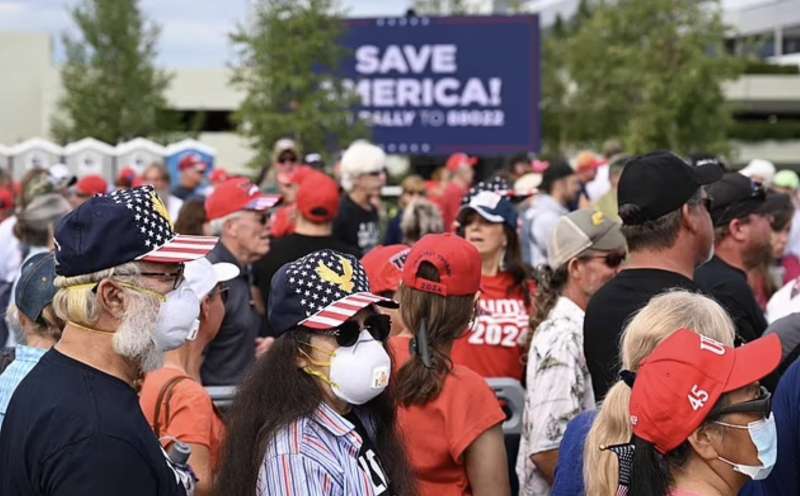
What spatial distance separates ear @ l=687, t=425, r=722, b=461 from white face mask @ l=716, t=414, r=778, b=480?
0.02 metres

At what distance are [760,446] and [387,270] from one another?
2.66 m

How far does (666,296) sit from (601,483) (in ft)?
2.03

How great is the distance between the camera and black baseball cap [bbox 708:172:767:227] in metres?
6.41

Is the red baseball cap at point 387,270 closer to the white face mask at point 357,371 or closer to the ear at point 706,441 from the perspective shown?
the white face mask at point 357,371

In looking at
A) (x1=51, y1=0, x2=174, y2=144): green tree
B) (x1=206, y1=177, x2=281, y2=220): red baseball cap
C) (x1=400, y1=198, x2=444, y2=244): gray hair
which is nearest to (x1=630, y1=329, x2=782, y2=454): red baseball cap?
(x1=206, y1=177, x2=281, y2=220): red baseball cap

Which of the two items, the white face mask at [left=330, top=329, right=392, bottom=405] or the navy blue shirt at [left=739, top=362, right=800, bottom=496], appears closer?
the white face mask at [left=330, top=329, right=392, bottom=405]

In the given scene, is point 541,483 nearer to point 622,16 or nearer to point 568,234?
point 568,234

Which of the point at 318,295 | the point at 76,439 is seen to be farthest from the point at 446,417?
the point at 76,439

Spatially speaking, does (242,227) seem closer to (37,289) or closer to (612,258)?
(612,258)

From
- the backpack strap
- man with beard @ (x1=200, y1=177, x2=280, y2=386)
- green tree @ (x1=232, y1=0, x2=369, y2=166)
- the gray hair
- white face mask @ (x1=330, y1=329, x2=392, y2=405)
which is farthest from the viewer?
green tree @ (x1=232, y1=0, x2=369, y2=166)

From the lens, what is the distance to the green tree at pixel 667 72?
3597 cm

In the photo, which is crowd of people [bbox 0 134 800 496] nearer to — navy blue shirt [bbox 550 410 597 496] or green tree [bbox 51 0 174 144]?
navy blue shirt [bbox 550 410 597 496]

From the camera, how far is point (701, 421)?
3.13 meters

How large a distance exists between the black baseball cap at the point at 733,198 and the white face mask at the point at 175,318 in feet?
11.8
